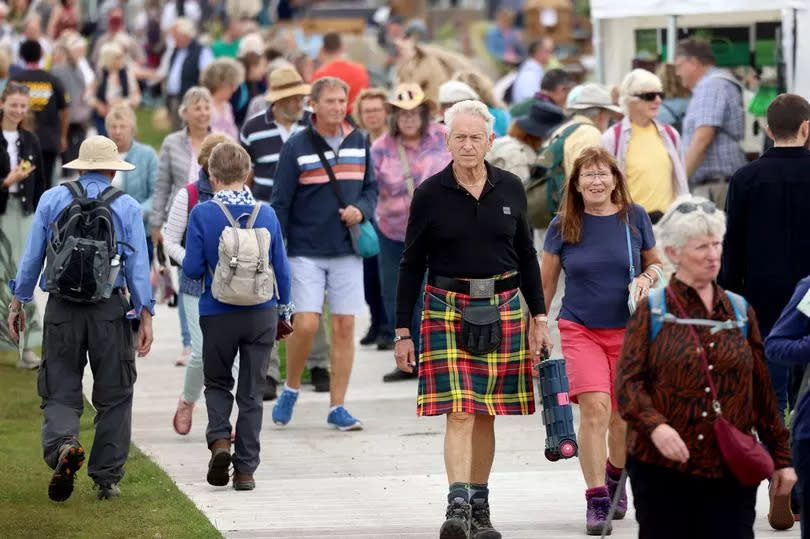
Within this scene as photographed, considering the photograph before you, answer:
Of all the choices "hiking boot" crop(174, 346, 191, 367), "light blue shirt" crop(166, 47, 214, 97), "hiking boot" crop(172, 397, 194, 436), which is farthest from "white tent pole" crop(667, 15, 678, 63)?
"light blue shirt" crop(166, 47, 214, 97)

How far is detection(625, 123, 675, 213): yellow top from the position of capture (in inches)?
425

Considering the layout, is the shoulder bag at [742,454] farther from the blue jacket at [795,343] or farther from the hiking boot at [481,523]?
the hiking boot at [481,523]

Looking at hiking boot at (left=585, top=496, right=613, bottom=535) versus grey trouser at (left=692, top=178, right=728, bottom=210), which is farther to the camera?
grey trouser at (left=692, top=178, right=728, bottom=210)

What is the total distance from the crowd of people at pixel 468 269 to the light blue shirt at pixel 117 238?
0.04 ft

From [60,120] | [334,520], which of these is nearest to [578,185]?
[334,520]

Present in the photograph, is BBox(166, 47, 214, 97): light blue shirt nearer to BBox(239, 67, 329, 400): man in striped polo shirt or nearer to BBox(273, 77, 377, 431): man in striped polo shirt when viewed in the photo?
BBox(239, 67, 329, 400): man in striped polo shirt

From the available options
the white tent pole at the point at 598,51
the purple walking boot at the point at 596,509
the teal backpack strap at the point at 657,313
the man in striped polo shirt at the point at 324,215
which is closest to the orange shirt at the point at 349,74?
A: the white tent pole at the point at 598,51

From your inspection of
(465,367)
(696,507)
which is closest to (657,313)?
A: (696,507)

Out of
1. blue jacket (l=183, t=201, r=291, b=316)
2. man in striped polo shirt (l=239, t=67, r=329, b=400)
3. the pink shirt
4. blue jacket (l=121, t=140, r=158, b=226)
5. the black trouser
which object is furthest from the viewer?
blue jacket (l=121, t=140, r=158, b=226)

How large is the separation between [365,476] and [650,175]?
2636 mm

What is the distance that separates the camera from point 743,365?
5.88 m

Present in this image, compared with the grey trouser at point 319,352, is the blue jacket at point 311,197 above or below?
above

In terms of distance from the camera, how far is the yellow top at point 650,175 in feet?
35.4

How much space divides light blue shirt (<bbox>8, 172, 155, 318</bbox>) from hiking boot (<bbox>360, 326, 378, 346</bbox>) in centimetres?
578
